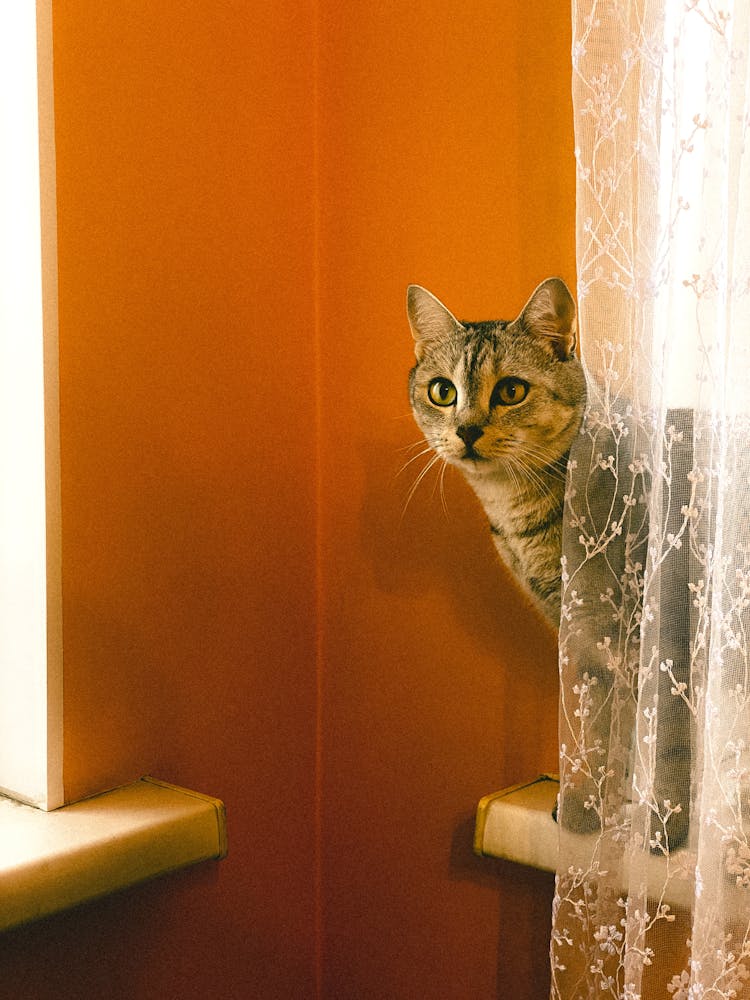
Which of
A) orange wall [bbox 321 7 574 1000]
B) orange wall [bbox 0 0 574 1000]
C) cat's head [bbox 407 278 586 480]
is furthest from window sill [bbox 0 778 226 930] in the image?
cat's head [bbox 407 278 586 480]

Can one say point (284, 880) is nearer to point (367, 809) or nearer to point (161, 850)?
point (367, 809)

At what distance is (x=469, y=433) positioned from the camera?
102cm

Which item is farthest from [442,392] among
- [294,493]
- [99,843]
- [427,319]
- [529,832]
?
[99,843]

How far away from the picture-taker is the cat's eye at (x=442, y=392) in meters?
1.08

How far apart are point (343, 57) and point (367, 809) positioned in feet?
3.87

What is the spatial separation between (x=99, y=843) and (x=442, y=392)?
0.66 meters

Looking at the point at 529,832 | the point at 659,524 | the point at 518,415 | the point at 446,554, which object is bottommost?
the point at 529,832

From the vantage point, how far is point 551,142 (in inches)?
45.4

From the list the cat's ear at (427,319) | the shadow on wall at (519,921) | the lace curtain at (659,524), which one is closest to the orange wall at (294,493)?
the shadow on wall at (519,921)

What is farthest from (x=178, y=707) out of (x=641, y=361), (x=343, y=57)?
(x=343, y=57)

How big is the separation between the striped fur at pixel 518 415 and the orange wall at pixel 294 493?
15 centimetres

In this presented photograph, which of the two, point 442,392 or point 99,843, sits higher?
point 442,392

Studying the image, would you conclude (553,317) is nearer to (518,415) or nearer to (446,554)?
(518,415)

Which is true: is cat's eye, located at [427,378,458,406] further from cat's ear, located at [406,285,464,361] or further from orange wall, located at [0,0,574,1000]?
orange wall, located at [0,0,574,1000]
